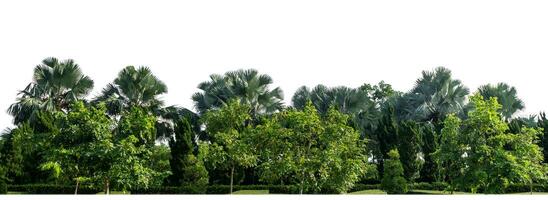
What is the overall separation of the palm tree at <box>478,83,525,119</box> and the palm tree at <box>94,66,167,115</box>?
23861mm

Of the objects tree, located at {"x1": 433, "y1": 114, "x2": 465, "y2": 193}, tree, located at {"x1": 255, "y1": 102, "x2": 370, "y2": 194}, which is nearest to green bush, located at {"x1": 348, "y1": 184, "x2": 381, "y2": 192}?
tree, located at {"x1": 255, "y1": 102, "x2": 370, "y2": 194}

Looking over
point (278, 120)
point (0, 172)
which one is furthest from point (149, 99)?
point (278, 120)

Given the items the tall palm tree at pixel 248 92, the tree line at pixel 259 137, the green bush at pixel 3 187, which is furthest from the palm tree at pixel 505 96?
the green bush at pixel 3 187

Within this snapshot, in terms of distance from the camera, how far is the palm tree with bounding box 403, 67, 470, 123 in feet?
132

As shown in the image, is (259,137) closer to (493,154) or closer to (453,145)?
(453,145)

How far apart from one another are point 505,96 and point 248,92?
2080 cm

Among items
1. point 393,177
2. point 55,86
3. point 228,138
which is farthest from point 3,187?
point 393,177

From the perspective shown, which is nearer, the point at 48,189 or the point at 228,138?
Answer: the point at 228,138

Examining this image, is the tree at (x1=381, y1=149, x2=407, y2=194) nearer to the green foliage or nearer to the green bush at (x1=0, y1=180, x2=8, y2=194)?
the green foliage

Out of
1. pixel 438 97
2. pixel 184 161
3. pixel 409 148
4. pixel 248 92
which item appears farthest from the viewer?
pixel 438 97

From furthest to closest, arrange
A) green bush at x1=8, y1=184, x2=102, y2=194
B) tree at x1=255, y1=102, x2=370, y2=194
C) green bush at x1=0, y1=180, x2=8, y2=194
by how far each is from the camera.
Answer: green bush at x1=8, y1=184, x2=102, y2=194
green bush at x1=0, y1=180, x2=8, y2=194
tree at x1=255, y1=102, x2=370, y2=194

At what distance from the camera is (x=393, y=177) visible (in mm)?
32344

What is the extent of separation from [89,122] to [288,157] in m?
7.70

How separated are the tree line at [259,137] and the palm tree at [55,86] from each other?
7 cm
